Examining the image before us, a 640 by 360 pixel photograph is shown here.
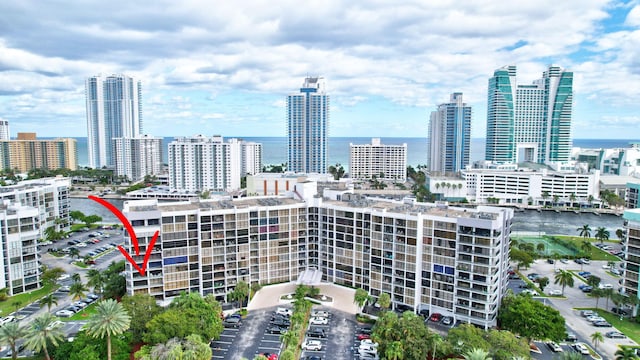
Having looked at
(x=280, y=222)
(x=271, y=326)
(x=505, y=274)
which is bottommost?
(x=271, y=326)

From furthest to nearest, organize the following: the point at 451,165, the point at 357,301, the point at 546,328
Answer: the point at 451,165 → the point at 357,301 → the point at 546,328

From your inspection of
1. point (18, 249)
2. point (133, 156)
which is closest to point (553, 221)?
point (18, 249)

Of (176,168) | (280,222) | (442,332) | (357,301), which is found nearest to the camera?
(442,332)

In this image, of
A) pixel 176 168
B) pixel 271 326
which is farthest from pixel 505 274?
pixel 176 168

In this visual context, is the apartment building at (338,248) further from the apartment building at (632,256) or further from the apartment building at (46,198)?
the apartment building at (46,198)

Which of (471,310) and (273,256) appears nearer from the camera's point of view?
(471,310)

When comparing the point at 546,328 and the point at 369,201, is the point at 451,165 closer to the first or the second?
the point at 369,201
